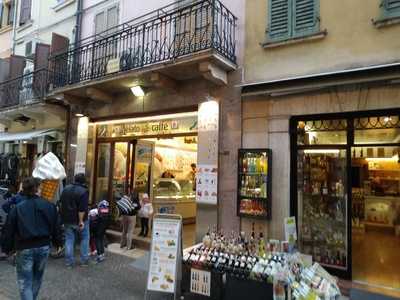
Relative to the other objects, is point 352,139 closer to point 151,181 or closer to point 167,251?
point 167,251

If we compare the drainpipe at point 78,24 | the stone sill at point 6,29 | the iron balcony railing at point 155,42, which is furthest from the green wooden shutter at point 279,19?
the stone sill at point 6,29

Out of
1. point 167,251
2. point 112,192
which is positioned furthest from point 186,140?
point 167,251

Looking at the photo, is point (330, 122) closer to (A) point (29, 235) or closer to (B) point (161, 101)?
(B) point (161, 101)

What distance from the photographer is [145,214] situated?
8.81 meters

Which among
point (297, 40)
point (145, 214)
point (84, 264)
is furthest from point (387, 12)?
point (84, 264)

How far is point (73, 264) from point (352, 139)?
5.98m

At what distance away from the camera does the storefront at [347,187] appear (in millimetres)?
6098

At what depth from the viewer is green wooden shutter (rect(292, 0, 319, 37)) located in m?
6.47

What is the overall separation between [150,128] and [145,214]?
2368 millimetres

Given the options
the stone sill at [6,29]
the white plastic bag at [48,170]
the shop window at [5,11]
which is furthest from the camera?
the shop window at [5,11]

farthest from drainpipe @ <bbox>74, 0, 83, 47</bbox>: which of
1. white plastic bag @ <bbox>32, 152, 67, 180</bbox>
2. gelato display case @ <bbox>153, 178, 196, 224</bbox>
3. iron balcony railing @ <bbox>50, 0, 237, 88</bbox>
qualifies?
gelato display case @ <bbox>153, 178, 196, 224</bbox>

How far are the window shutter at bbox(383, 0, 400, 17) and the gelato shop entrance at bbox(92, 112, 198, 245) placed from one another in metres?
5.17

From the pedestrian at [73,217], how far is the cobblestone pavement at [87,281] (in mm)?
263

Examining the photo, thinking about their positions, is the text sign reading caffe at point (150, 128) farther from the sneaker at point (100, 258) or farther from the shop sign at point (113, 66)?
the sneaker at point (100, 258)
